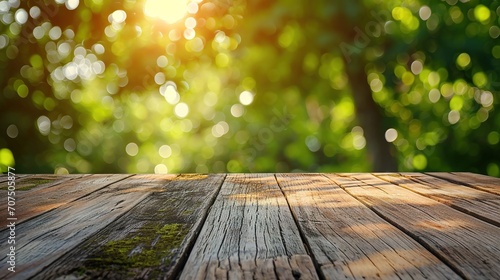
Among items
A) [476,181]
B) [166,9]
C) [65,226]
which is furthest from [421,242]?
[166,9]

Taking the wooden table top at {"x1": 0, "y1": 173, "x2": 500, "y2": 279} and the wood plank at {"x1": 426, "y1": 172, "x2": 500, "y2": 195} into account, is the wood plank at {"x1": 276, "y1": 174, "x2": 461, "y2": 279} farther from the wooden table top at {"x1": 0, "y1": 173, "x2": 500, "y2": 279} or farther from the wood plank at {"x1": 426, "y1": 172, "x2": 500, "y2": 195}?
the wood plank at {"x1": 426, "y1": 172, "x2": 500, "y2": 195}

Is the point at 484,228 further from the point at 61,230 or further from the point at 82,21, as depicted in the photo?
the point at 82,21

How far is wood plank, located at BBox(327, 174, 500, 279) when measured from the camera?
3.59ft

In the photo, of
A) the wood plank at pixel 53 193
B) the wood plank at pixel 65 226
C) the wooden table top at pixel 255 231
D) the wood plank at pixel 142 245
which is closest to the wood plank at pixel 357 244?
the wooden table top at pixel 255 231

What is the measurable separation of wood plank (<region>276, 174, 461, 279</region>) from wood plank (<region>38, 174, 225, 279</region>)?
0.91 ft

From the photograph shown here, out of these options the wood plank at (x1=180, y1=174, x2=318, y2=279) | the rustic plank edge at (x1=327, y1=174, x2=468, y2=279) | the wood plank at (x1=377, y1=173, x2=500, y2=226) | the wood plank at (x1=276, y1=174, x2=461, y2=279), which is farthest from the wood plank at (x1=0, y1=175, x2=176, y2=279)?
the wood plank at (x1=377, y1=173, x2=500, y2=226)

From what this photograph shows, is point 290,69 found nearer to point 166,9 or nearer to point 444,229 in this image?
point 166,9

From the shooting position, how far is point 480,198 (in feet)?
6.47

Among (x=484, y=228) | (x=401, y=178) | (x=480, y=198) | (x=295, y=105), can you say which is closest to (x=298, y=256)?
(x=484, y=228)

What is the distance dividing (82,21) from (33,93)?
153 cm

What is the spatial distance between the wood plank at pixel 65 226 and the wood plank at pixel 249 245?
0.28m

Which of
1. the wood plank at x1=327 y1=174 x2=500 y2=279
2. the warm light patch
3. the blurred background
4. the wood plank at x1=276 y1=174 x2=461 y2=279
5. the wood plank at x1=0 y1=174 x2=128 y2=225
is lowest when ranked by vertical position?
the wood plank at x1=327 y1=174 x2=500 y2=279

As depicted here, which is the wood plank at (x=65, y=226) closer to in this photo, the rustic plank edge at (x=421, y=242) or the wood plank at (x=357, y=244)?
the wood plank at (x=357, y=244)

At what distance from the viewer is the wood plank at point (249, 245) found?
104 cm
